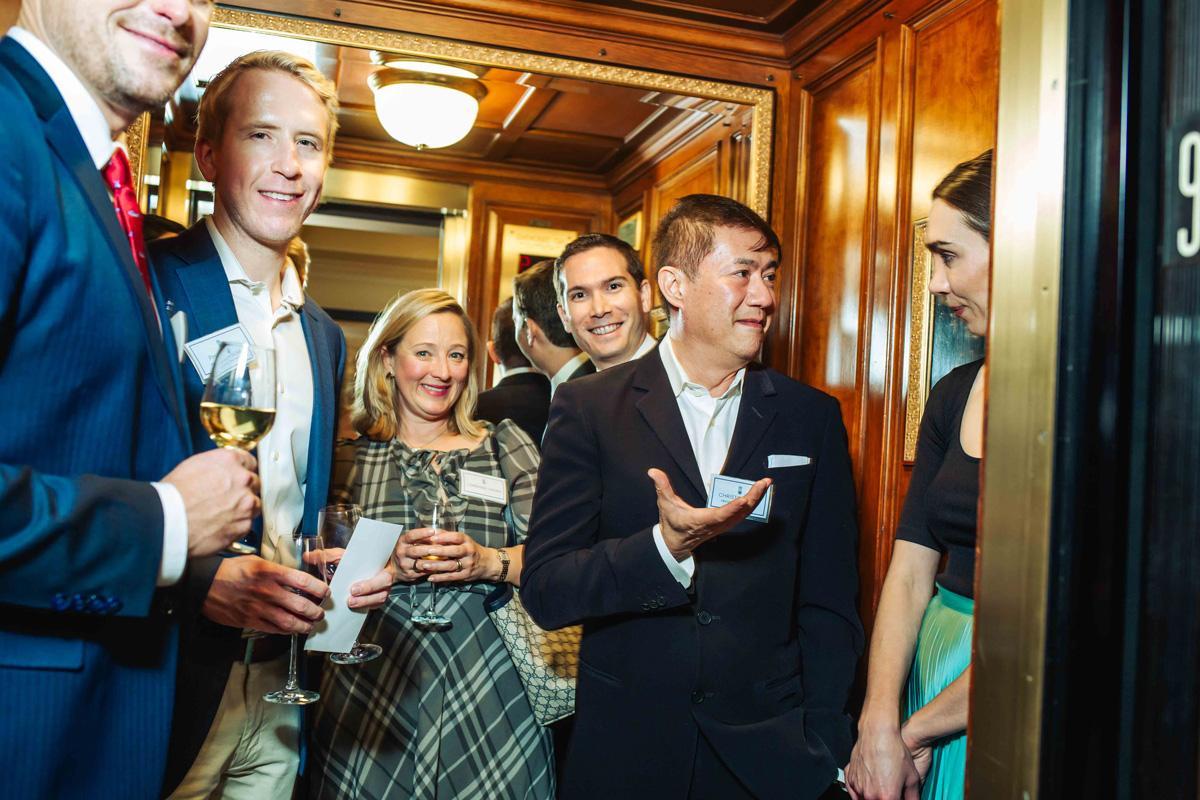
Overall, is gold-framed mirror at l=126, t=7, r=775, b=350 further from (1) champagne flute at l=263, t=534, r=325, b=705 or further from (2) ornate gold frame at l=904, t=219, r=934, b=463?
(1) champagne flute at l=263, t=534, r=325, b=705

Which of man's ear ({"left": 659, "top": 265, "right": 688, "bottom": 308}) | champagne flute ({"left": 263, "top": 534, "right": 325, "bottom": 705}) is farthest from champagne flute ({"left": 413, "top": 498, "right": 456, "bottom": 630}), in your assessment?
man's ear ({"left": 659, "top": 265, "right": 688, "bottom": 308})

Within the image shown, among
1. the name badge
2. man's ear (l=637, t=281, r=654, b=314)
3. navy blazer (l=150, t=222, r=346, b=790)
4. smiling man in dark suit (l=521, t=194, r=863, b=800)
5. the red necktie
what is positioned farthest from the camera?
man's ear (l=637, t=281, r=654, b=314)

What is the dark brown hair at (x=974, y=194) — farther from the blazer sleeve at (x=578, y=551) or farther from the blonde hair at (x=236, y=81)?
the blonde hair at (x=236, y=81)

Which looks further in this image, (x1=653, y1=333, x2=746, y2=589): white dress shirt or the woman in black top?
(x1=653, y1=333, x2=746, y2=589): white dress shirt

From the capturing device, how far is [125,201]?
129 cm

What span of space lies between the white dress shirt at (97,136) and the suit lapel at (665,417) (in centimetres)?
108

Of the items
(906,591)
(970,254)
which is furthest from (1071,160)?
(906,591)

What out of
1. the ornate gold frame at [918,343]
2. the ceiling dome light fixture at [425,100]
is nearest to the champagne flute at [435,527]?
the ornate gold frame at [918,343]

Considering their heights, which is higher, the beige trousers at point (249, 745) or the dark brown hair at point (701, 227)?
the dark brown hair at point (701, 227)

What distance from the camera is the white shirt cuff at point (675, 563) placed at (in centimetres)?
178

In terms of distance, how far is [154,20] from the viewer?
1169 millimetres

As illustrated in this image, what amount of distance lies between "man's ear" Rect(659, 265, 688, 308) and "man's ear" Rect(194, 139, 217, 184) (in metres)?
0.99

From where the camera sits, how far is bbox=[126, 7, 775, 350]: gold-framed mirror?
331 centimetres

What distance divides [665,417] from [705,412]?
135 mm
